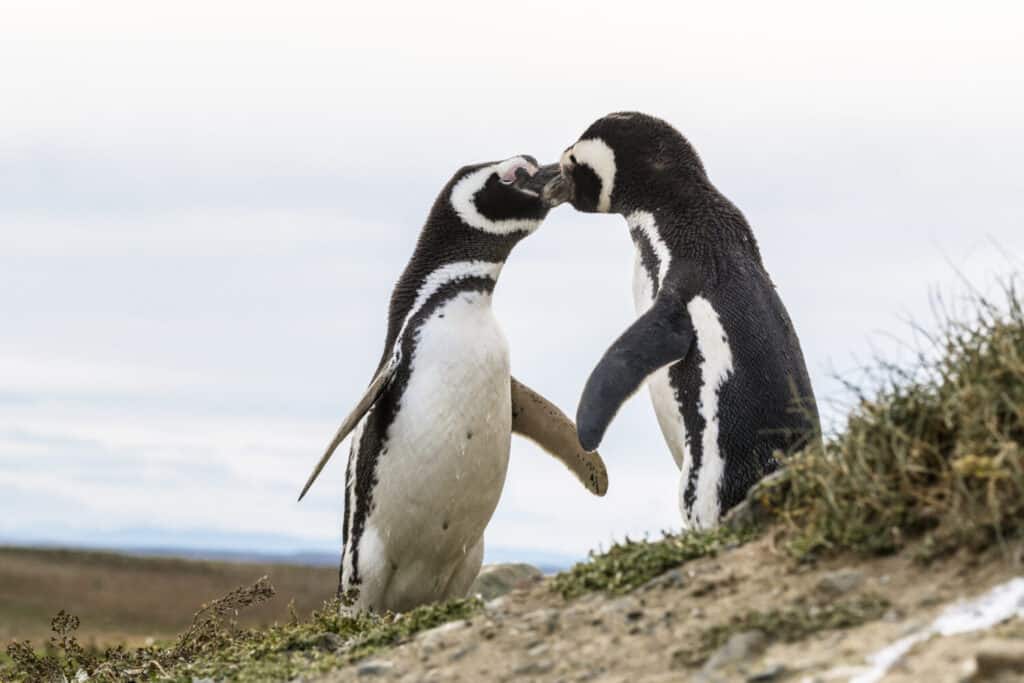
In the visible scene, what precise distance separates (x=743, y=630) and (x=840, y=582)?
0.40 m

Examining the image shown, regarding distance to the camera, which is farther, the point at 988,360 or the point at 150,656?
the point at 150,656

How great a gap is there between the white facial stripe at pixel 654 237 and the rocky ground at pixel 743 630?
8.73 feet

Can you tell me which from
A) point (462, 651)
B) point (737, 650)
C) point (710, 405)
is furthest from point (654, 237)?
point (737, 650)

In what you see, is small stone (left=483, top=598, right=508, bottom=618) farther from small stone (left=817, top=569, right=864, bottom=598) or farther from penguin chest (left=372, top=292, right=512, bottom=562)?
penguin chest (left=372, top=292, right=512, bottom=562)

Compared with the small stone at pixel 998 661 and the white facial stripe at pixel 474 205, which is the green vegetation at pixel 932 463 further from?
the white facial stripe at pixel 474 205

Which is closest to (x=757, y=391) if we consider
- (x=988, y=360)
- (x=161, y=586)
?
(x=988, y=360)

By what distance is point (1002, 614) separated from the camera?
4.51 meters

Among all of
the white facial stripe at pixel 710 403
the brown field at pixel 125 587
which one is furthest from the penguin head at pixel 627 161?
the brown field at pixel 125 587

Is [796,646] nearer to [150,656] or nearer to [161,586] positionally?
[150,656]

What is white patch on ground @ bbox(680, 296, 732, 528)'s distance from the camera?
24.4 ft

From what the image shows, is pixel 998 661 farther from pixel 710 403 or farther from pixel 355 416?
pixel 355 416

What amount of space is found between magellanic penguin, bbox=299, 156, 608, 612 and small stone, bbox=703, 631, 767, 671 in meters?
4.21

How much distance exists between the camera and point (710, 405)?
295 inches

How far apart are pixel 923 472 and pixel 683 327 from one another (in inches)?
99.7
